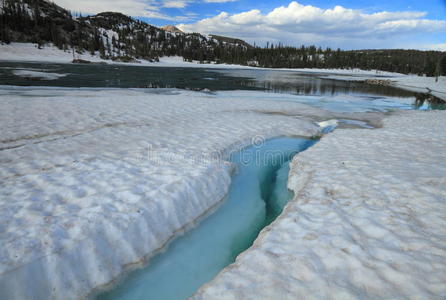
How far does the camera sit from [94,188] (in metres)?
5.85

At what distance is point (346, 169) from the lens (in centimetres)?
758

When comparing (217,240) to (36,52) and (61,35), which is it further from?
(61,35)

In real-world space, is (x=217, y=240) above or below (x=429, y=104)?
below

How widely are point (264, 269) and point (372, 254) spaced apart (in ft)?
5.89

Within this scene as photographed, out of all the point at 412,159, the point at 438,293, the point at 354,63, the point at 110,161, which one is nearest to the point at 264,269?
the point at 438,293

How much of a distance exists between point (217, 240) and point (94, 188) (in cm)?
312

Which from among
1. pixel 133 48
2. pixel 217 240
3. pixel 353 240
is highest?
pixel 133 48

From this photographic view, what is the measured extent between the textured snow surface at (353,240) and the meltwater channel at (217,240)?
0.62 m

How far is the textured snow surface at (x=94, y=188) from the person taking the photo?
12.9 feet

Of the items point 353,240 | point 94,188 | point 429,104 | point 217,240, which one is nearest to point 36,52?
point 94,188

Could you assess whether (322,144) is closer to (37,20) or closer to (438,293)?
(438,293)

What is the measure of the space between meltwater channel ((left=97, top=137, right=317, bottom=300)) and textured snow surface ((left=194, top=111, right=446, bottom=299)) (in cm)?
62

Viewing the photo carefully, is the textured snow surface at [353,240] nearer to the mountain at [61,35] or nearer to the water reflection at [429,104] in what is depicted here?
the water reflection at [429,104]

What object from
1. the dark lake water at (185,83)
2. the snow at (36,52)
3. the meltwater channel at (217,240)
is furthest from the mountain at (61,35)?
the meltwater channel at (217,240)
